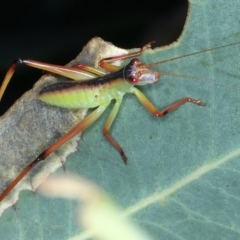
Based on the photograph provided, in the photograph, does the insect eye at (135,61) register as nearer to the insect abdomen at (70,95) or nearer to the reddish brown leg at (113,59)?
the reddish brown leg at (113,59)

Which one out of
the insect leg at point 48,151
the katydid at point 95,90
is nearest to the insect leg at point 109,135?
the katydid at point 95,90

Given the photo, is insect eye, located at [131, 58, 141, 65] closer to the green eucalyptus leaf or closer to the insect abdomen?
the green eucalyptus leaf

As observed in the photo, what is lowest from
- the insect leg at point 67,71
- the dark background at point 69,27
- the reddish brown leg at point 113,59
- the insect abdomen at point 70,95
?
the insect abdomen at point 70,95

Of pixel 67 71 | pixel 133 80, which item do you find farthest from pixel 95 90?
pixel 133 80

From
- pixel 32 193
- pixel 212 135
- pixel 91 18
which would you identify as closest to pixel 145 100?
pixel 212 135

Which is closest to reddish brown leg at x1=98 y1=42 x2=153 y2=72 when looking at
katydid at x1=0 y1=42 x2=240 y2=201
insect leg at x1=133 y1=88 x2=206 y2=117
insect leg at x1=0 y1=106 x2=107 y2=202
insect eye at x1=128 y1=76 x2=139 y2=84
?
katydid at x1=0 y1=42 x2=240 y2=201

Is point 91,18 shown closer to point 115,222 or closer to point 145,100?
point 145,100

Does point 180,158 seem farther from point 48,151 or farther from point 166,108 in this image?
point 48,151
